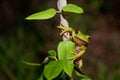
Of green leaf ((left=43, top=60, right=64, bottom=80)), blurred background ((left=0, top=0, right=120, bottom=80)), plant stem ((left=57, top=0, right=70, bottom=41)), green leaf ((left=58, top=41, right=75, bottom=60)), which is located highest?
plant stem ((left=57, top=0, right=70, bottom=41))

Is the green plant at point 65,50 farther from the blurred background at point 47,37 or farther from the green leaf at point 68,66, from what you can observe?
the blurred background at point 47,37

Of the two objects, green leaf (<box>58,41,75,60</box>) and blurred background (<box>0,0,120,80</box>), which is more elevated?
green leaf (<box>58,41,75,60</box>)

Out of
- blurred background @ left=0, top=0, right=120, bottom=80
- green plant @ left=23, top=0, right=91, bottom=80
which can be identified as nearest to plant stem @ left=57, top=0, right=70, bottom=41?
green plant @ left=23, top=0, right=91, bottom=80

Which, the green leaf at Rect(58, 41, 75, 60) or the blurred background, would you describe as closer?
the green leaf at Rect(58, 41, 75, 60)

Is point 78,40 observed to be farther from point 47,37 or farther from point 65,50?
point 47,37

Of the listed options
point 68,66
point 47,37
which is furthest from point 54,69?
point 47,37

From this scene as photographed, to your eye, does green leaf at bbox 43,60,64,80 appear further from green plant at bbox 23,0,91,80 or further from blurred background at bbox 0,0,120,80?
blurred background at bbox 0,0,120,80

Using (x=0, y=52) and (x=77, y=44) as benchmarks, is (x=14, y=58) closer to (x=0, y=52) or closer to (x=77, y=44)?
(x=0, y=52)
